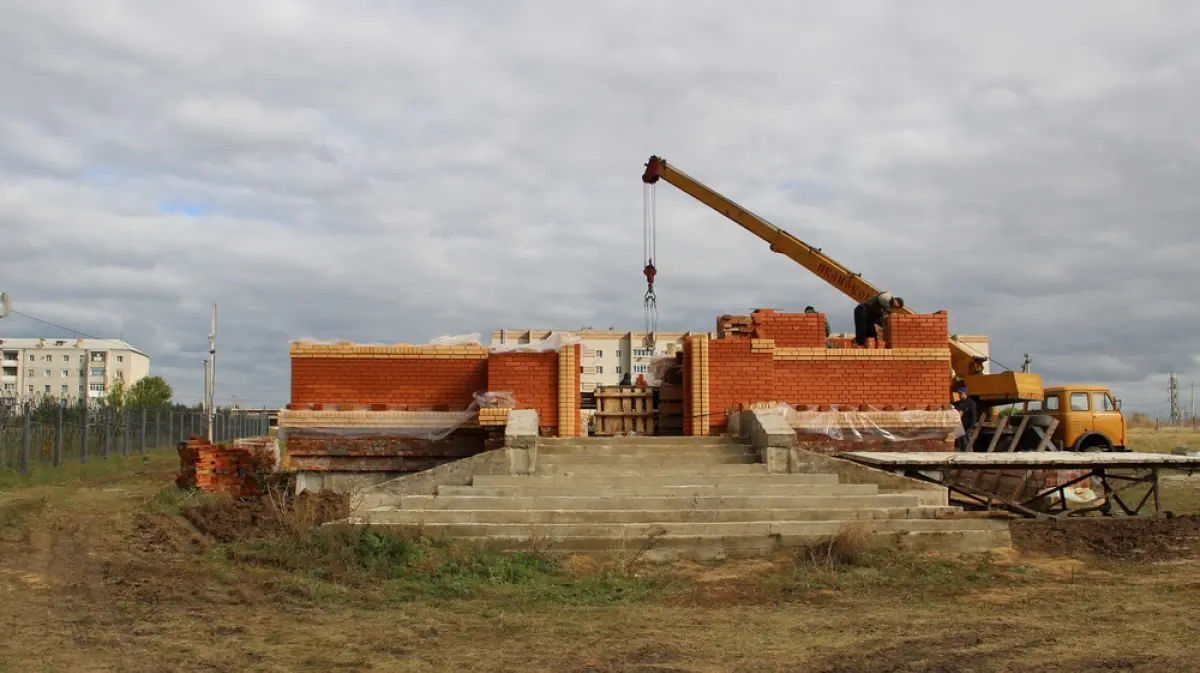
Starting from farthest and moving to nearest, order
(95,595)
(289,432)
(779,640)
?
1. (289,432)
2. (95,595)
3. (779,640)

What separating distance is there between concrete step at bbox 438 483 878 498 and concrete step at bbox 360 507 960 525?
0.45 meters

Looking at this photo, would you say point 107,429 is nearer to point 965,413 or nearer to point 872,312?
point 872,312

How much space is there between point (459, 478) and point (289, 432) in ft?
10.8

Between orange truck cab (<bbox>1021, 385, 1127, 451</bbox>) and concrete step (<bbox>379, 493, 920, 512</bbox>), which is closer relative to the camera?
concrete step (<bbox>379, 493, 920, 512</bbox>)

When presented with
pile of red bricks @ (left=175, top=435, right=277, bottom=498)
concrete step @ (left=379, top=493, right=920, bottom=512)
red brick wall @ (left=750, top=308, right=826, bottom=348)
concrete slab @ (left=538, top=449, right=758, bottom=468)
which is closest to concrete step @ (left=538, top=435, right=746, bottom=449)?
concrete slab @ (left=538, top=449, right=758, bottom=468)

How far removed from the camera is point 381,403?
537 inches

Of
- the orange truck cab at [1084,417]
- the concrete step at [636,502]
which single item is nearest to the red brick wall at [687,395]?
the concrete step at [636,502]

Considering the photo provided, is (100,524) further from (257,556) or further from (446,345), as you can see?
(446,345)

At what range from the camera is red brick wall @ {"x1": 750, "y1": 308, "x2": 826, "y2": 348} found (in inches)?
578

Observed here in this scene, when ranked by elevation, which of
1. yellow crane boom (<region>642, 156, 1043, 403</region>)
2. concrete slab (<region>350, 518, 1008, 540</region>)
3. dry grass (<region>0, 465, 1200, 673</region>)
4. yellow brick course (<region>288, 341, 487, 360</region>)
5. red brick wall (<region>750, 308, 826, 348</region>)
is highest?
yellow crane boom (<region>642, 156, 1043, 403</region>)

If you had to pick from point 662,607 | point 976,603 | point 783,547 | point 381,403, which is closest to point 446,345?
point 381,403

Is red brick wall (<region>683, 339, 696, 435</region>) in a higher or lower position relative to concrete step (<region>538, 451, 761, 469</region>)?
higher

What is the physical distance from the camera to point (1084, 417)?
21.5 metres

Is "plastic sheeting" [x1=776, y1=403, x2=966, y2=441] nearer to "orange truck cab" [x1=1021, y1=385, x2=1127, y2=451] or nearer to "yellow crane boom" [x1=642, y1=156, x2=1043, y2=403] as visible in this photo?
Result: "yellow crane boom" [x1=642, y1=156, x2=1043, y2=403]
